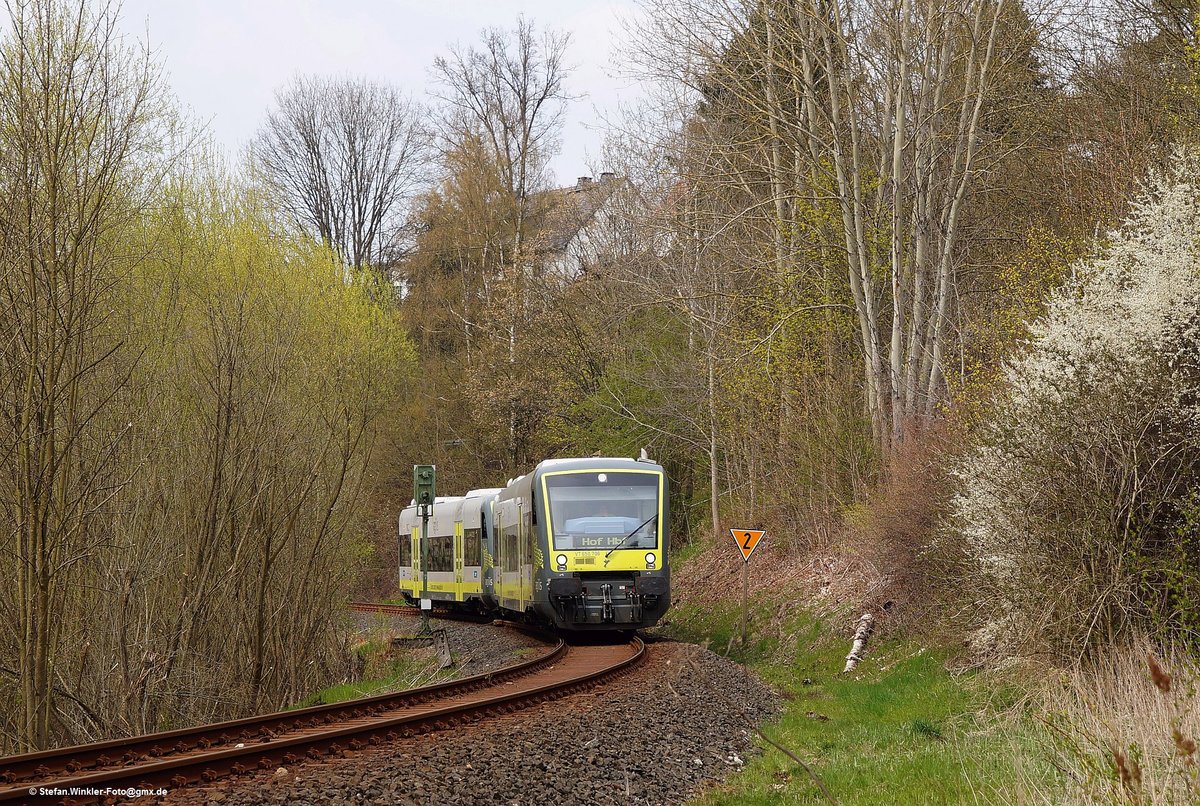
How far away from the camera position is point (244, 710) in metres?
17.7

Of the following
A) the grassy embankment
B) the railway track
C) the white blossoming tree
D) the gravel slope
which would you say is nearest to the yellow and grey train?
the grassy embankment

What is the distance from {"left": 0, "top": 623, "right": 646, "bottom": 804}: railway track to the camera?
7.69 m

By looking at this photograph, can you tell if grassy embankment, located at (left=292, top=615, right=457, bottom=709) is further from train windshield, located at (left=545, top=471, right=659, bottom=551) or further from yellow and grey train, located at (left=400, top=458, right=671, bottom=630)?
Answer: train windshield, located at (left=545, top=471, right=659, bottom=551)

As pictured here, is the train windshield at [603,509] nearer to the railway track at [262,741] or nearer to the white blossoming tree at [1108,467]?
the railway track at [262,741]

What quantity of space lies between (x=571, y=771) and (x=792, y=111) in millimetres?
20987

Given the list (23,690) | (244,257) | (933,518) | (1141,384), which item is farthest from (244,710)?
(1141,384)

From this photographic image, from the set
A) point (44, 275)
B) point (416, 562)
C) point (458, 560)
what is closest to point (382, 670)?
point (458, 560)

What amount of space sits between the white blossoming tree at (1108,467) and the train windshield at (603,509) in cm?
792

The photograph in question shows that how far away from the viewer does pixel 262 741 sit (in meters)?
9.83

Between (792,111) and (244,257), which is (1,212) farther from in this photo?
Answer: (792,111)

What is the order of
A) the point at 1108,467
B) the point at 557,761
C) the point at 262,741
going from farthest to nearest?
the point at 1108,467, the point at 262,741, the point at 557,761

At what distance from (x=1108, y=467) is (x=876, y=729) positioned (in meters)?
3.43

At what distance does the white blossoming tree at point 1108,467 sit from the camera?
11797 mm

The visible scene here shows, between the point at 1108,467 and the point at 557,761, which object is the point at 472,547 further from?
the point at 557,761
